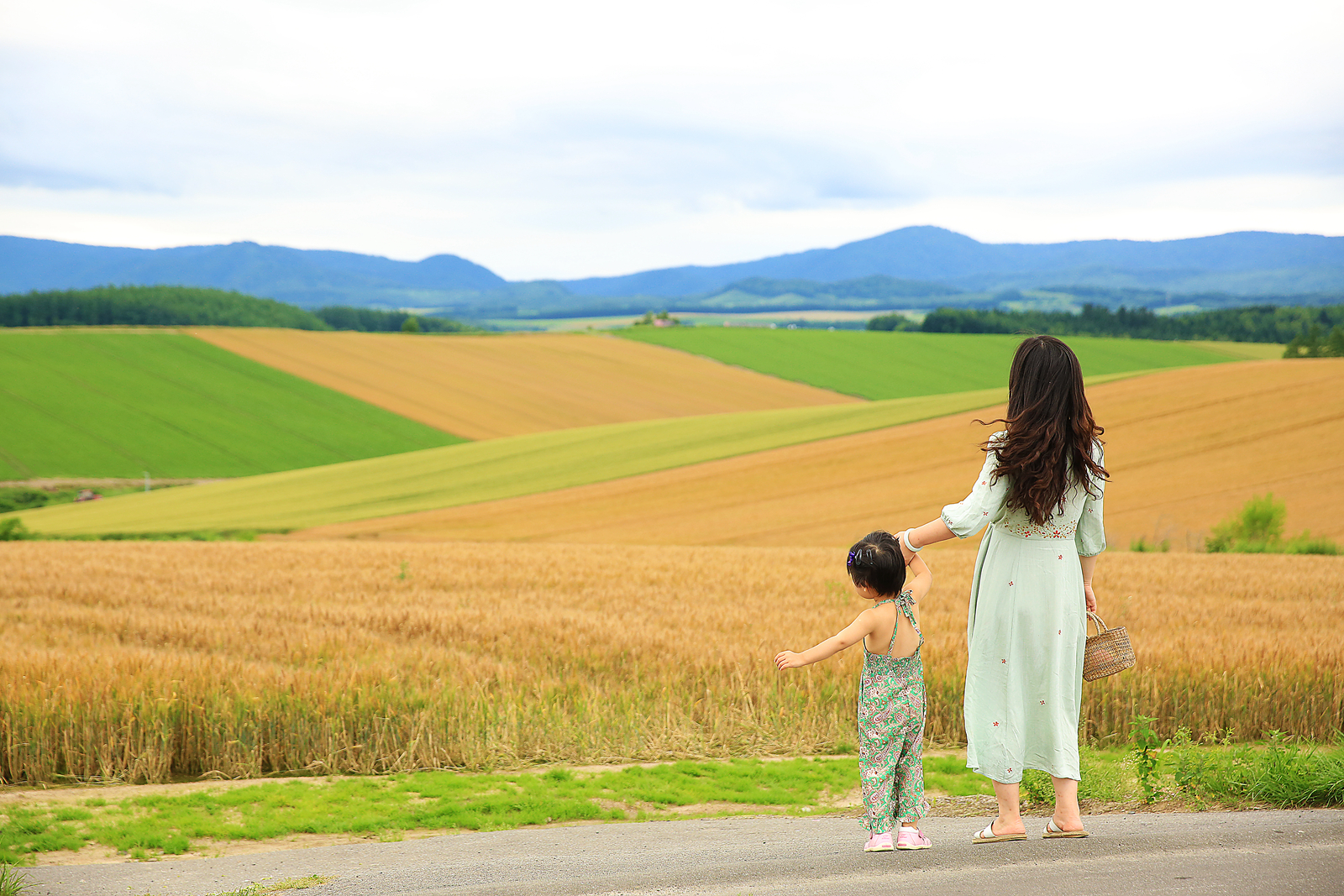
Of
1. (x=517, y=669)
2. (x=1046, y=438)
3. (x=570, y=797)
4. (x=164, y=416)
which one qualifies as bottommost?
(x=164, y=416)

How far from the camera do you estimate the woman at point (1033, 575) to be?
523 centimetres

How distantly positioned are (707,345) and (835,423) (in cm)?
5337

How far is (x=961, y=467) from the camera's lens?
38562 mm

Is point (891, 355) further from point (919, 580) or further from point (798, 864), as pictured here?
point (798, 864)

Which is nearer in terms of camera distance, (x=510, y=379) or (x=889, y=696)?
(x=889, y=696)

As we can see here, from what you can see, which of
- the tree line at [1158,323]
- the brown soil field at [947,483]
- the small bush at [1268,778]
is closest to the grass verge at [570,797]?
the small bush at [1268,778]

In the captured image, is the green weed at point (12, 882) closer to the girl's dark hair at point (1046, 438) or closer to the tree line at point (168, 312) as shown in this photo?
the girl's dark hair at point (1046, 438)

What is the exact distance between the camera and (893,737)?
17.9 ft

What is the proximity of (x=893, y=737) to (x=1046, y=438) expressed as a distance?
1794 millimetres

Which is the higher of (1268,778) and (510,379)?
(510,379)

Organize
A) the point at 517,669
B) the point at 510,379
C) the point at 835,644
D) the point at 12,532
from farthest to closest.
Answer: the point at 510,379
the point at 12,532
the point at 517,669
the point at 835,644

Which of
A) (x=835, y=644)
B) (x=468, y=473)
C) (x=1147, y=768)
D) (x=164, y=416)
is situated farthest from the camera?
(x=164, y=416)

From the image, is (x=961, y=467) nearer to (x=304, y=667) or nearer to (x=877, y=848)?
(x=304, y=667)

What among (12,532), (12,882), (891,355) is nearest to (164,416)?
(12,532)
